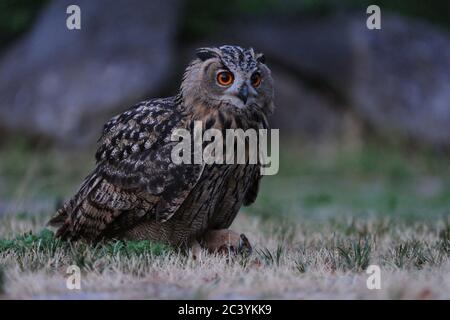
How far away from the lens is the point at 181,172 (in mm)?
5242

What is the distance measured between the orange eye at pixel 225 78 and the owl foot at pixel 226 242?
1088 millimetres

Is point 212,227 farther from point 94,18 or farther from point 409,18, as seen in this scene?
point 409,18

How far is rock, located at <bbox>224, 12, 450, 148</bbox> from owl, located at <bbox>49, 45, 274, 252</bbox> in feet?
27.8

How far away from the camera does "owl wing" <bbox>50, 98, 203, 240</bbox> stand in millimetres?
5293

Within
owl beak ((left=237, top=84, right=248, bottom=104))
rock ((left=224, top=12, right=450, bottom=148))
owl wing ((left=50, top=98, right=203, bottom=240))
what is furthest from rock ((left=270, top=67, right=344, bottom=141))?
owl beak ((left=237, top=84, right=248, bottom=104))

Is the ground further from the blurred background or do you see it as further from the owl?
the blurred background

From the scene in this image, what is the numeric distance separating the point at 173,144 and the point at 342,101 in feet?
32.1

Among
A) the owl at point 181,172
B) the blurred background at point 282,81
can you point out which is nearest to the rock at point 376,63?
the blurred background at point 282,81

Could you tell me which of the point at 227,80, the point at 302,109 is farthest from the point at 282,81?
the point at 227,80

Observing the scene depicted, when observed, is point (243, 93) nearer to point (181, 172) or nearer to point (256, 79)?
point (256, 79)

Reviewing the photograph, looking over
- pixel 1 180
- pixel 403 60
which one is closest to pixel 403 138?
pixel 403 60

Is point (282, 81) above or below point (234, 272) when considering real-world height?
above

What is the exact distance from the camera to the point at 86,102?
43.5ft

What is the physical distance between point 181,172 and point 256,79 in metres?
0.88
